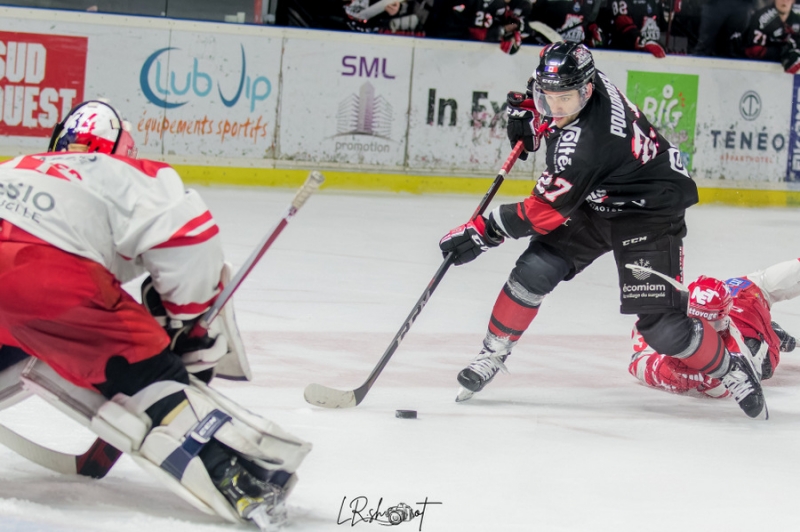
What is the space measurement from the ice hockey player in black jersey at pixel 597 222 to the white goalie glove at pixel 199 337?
3.72ft

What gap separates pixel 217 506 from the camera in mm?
2076

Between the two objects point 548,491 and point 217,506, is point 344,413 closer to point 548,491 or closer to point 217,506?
point 548,491

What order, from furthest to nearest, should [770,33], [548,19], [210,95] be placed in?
[770,33] → [548,19] → [210,95]

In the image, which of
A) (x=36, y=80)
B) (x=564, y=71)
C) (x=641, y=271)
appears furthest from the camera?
(x=36, y=80)

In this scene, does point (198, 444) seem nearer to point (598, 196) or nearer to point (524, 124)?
point (598, 196)

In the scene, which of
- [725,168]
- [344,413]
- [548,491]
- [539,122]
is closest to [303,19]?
[725,168]

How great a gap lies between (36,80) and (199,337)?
17.7 ft

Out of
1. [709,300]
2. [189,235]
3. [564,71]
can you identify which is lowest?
[709,300]

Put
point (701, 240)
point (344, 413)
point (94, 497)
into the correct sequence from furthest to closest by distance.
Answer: point (701, 240), point (344, 413), point (94, 497)

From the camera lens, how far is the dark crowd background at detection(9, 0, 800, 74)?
7641 millimetres

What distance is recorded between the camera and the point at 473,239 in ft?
10.7

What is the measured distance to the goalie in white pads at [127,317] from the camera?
199 cm

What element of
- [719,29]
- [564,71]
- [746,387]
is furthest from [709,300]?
[719,29]

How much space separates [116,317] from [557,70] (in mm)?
1550
